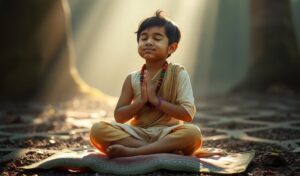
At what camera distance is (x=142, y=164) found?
2484 mm

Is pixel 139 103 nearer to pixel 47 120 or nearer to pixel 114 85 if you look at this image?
pixel 47 120

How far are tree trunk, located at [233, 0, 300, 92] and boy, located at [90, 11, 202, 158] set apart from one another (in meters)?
6.49

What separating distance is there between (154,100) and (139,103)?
0.30 feet

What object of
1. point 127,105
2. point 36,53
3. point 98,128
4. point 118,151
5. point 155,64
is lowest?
point 118,151

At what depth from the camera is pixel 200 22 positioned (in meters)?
23.7

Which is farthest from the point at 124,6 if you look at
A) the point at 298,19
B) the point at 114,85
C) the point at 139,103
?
the point at 139,103

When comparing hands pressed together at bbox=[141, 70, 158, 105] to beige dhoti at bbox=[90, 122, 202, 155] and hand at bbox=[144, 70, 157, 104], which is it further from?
beige dhoti at bbox=[90, 122, 202, 155]

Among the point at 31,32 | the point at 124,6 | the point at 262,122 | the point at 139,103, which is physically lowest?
the point at 262,122

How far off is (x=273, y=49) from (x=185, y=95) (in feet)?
22.5

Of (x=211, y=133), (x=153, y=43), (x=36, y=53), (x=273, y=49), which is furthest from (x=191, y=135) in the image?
(x=273, y=49)

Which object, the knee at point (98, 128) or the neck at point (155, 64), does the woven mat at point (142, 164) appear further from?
the neck at point (155, 64)

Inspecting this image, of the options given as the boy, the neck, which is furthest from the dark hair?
the neck

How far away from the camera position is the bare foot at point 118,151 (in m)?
2.57

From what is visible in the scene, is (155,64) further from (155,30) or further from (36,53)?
(36,53)
